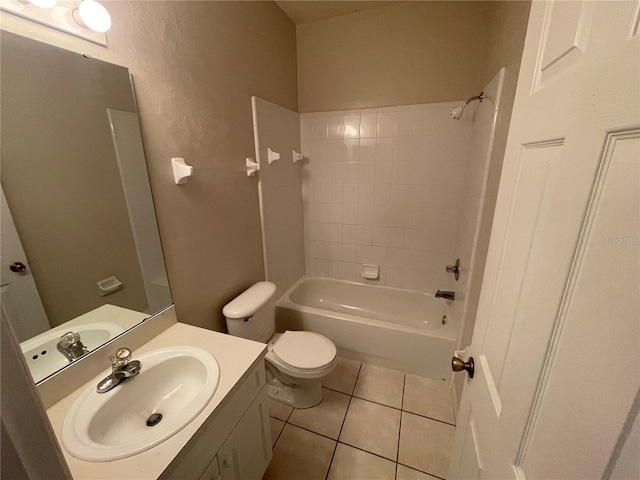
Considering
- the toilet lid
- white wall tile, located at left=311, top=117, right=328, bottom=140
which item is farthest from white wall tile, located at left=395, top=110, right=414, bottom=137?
the toilet lid

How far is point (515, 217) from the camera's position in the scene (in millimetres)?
584

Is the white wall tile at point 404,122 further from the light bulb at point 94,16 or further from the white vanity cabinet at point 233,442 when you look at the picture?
the white vanity cabinet at point 233,442

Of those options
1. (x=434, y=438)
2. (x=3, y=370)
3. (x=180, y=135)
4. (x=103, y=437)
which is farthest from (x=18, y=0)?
(x=434, y=438)

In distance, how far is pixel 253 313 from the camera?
1504mm

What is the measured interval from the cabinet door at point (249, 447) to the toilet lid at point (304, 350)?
0.39 m

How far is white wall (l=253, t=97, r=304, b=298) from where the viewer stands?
71.5 inches

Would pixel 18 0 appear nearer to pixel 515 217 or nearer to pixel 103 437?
pixel 103 437

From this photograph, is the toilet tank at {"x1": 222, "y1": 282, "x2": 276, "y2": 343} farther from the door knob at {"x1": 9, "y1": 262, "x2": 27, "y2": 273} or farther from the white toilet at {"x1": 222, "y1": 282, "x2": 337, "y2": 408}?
the door knob at {"x1": 9, "y1": 262, "x2": 27, "y2": 273}

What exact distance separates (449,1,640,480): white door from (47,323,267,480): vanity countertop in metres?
0.76

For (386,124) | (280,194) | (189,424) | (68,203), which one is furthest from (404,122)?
(189,424)

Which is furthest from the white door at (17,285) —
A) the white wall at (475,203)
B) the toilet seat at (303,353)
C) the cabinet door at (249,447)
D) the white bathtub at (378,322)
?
the white wall at (475,203)

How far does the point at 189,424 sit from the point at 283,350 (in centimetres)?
88

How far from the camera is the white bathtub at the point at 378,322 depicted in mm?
1830

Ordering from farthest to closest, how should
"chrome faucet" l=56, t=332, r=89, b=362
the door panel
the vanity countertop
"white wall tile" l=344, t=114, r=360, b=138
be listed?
"white wall tile" l=344, t=114, r=360, b=138, "chrome faucet" l=56, t=332, r=89, b=362, the vanity countertop, the door panel
